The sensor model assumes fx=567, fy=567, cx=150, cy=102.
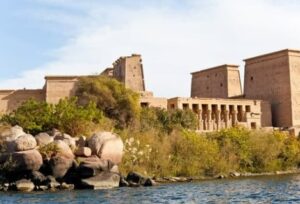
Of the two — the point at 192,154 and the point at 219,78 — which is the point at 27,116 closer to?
the point at 192,154

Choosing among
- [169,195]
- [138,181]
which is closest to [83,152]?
[138,181]

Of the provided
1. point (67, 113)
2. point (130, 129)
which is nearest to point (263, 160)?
point (130, 129)

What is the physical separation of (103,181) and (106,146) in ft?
10.3

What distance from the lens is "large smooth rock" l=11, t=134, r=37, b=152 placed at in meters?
27.7

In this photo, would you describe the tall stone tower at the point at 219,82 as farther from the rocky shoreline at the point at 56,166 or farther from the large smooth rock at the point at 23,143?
the large smooth rock at the point at 23,143

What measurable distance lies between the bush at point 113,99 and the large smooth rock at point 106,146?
12.8 metres

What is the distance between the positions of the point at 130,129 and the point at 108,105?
6.17m

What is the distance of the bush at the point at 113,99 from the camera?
44.6 meters

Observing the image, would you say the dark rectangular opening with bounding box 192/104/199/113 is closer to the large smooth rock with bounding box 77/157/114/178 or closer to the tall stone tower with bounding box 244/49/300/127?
the tall stone tower with bounding box 244/49/300/127

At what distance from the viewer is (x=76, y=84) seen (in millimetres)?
51281

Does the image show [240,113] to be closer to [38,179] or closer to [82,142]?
[82,142]

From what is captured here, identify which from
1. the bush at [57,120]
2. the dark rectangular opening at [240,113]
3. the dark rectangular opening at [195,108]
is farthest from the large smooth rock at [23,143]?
the dark rectangular opening at [240,113]

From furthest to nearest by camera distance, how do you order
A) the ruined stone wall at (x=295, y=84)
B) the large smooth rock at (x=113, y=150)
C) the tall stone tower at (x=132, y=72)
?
1. the ruined stone wall at (x=295, y=84)
2. the tall stone tower at (x=132, y=72)
3. the large smooth rock at (x=113, y=150)

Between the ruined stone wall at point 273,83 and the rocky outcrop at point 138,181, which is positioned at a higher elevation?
the ruined stone wall at point 273,83
